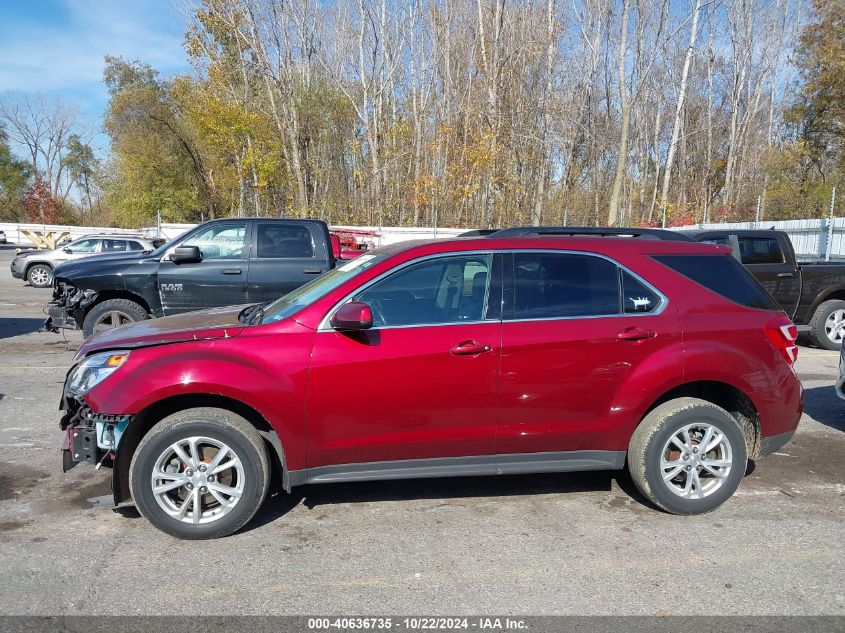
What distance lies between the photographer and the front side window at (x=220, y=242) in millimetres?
9297

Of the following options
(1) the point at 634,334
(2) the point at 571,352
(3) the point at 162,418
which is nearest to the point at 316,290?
(3) the point at 162,418

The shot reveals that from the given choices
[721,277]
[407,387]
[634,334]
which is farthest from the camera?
[721,277]

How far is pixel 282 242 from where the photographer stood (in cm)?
938

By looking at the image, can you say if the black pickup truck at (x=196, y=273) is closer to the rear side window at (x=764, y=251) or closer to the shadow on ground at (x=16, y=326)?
the shadow on ground at (x=16, y=326)

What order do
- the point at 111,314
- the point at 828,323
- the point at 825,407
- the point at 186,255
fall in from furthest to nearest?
the point at 828,323 < the point at 111,314 < the point at 186,255 < the point at 825,407

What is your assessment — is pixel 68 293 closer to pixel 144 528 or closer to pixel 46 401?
pixel 46 401

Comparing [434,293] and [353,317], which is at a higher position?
[434,293]

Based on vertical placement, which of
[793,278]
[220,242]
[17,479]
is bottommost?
[17,479]

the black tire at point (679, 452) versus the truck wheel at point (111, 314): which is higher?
the truck wheel at point (111, 314)

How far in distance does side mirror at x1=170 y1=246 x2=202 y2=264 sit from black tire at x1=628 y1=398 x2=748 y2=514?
663cm

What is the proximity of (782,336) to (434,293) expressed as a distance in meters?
2.45

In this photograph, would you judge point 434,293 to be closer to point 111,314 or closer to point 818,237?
point 111,314

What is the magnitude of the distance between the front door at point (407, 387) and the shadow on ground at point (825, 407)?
4.57 meters

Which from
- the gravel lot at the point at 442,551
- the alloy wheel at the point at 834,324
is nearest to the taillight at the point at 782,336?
the gravel lot at the point at 442,551
